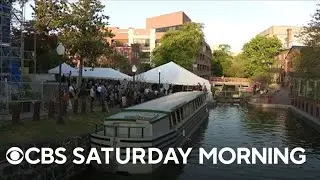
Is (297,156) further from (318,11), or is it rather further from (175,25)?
(175,25)

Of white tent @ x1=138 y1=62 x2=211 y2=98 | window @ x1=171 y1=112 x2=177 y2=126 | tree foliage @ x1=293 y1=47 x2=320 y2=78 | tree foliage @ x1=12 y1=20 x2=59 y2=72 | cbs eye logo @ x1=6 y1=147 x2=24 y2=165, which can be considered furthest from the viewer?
tree foliage @ x1=12 y1=20 x2=59 y2=72

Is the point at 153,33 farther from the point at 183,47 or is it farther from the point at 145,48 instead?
the point at 183,47

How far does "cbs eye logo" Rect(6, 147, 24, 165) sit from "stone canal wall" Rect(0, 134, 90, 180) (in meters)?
0.13

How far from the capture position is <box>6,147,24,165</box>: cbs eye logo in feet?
47.1

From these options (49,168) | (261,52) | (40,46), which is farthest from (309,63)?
(261,52)

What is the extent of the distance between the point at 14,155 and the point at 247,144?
17.6 m

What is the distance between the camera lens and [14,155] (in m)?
14.6

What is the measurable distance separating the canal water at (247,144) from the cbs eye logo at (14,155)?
3659 millimetres

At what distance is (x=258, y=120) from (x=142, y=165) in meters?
29.3

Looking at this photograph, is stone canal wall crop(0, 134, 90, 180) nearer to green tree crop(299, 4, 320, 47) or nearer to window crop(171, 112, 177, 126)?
window crop(171, 112, 177, 126)

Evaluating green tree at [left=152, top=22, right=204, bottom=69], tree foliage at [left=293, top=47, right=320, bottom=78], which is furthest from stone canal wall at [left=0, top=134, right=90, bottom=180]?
green tree at [left=152, top=22, right=204, bottom=69]

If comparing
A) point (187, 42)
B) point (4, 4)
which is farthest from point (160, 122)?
point (187, 42)

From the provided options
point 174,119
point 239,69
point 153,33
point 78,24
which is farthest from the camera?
point 153,33

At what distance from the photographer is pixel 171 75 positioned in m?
50.5
